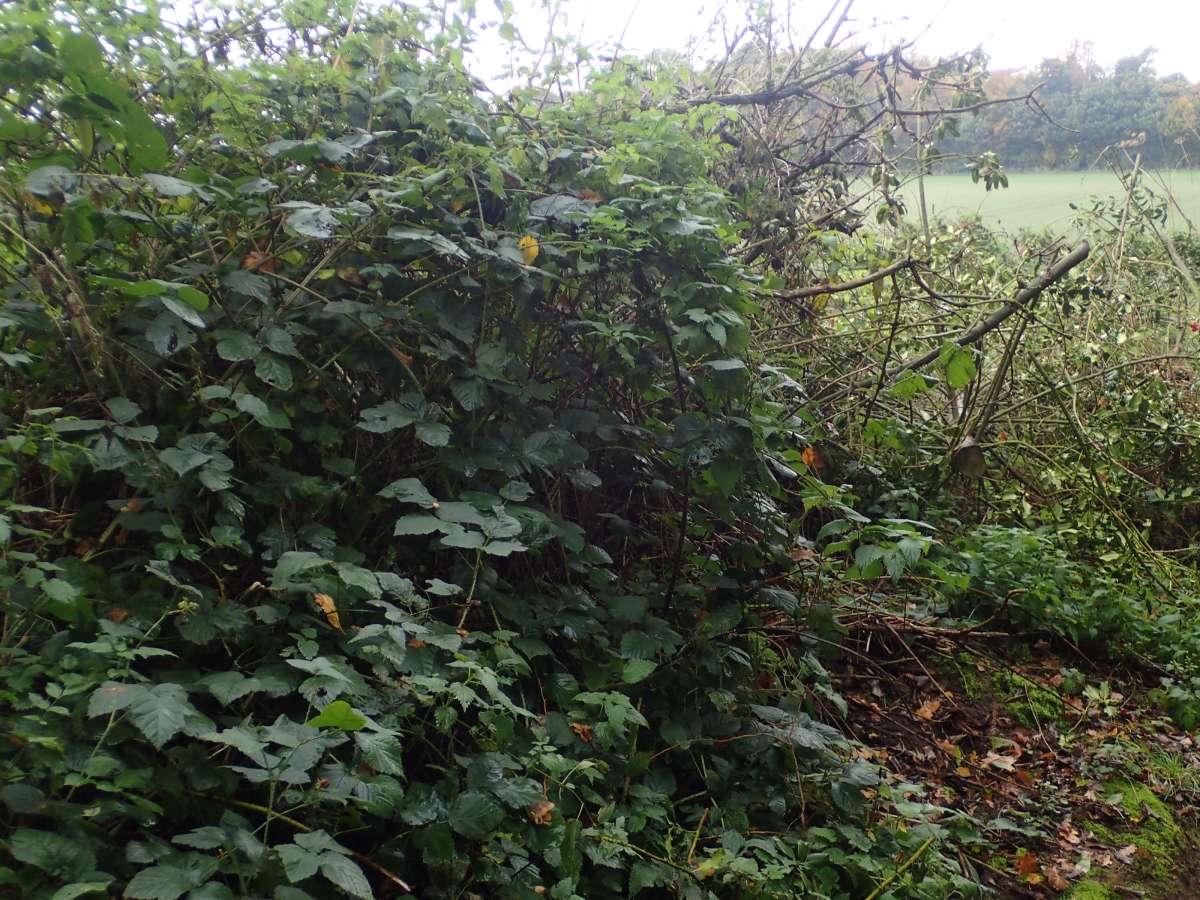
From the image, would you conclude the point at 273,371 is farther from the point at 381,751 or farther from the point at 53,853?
the point at 53,853

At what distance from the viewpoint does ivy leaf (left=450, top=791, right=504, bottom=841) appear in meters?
1.81

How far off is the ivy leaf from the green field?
6.05m

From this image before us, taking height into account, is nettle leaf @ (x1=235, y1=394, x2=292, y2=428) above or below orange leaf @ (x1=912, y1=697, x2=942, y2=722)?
above

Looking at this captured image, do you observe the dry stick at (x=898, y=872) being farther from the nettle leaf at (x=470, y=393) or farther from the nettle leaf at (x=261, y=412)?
the nettle leaf at (x=261, y=412)

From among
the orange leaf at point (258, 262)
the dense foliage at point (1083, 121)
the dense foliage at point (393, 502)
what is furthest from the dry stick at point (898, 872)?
the dense foliage at point (1083, 121)

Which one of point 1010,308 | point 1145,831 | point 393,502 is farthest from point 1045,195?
point 393,502

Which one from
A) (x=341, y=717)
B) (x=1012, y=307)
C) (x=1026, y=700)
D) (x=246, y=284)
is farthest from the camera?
(x=1012, y=307)

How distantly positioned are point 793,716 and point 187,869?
1.86 m

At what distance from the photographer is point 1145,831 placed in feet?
10.3

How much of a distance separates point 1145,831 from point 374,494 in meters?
2.87

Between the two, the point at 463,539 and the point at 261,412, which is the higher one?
the point at 261,412

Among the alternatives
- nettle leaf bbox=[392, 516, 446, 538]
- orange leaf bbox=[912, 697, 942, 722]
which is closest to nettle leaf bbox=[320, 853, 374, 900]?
nettle leaf bbox=[392, 516, 446, 538]

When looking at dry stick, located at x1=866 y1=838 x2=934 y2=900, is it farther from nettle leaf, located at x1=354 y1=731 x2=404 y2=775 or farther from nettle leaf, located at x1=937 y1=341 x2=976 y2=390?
nettle leaf, located at x1=937 y1=341 x2=976 y2=390

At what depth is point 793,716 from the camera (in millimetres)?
2834
